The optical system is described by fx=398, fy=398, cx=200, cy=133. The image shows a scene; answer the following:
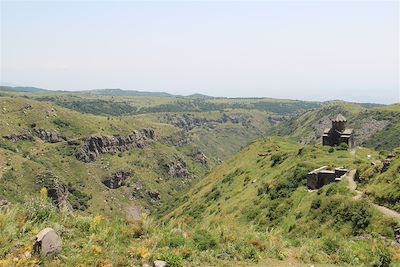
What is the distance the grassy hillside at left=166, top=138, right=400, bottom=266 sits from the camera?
59.2 ft

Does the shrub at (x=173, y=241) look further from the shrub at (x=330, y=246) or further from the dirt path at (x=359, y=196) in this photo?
the dirt path at (x=359, y=196)

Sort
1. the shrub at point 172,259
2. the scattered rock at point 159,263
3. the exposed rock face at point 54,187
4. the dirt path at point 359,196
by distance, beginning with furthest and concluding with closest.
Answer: the exposed rock face at point 54,187 → the dirt path at point 359,196 → the shrub at point 172,259 → the scattered rock at point 159,263

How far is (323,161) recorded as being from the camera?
2085 inches

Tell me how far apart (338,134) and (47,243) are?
68.7m

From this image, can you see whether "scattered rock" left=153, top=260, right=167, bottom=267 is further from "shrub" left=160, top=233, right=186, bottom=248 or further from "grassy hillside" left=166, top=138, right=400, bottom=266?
"grassy hillside" left=166, top=138, right=400, bottom=266

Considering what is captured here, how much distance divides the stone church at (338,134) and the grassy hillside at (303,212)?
16.7ft

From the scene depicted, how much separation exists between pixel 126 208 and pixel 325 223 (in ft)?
542

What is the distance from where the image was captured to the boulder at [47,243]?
1224 centimetres

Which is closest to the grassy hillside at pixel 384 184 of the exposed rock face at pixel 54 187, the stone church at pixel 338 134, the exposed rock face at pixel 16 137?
the stone church at pixel 338 134

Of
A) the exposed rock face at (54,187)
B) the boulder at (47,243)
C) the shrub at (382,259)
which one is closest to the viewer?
the boulder at (47,243)

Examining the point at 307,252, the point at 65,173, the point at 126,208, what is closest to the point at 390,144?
the point at 126,208

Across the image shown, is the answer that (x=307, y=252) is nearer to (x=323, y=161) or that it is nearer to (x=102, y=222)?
(x=102, y=222)

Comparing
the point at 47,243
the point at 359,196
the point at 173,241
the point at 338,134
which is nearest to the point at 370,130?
the point at 338,134

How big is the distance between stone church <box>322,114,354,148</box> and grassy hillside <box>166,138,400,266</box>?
5104 millimetres
